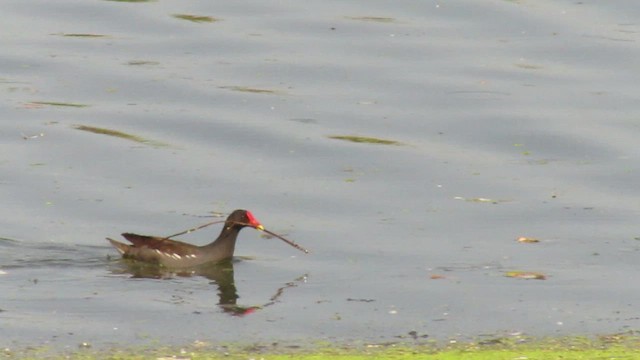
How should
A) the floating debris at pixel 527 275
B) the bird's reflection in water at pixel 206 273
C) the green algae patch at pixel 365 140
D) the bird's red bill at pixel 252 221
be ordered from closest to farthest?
the bird's reflection in water at pixel 206 273, the floating debris at pixel 527 275, the bird's red bill at pixel 252 221, the green algae patch at pixel 365 140

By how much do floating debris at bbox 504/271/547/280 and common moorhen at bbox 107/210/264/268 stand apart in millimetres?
2193

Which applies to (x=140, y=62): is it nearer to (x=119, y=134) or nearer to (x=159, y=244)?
(x=119, y=134)

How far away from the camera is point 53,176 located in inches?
590

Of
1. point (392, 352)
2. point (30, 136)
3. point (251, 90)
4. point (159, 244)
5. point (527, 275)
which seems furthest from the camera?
point (251, 90)

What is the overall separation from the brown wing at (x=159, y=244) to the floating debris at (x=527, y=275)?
2.70 meters

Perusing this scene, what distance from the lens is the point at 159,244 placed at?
42.7ft

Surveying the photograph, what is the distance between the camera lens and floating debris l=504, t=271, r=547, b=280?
40.6 feet

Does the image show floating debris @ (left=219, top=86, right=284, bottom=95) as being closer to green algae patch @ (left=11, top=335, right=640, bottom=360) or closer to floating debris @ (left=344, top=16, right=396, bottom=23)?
floating debris @ (left=344, top=16, right=396, bottom=23)

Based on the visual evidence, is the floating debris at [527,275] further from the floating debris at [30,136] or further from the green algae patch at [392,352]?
the floating debris at [30,136]

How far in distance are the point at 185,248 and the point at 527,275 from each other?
2849 millimetres

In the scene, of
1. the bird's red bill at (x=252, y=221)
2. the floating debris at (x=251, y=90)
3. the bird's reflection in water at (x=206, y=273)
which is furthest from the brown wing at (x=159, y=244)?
the floating debris at (x=251, y=90)

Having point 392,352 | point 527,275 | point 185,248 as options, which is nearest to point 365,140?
point 185,248

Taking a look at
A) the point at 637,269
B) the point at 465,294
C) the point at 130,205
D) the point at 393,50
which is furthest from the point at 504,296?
the point at 393,50

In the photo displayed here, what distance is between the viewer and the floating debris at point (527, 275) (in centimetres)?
1237
